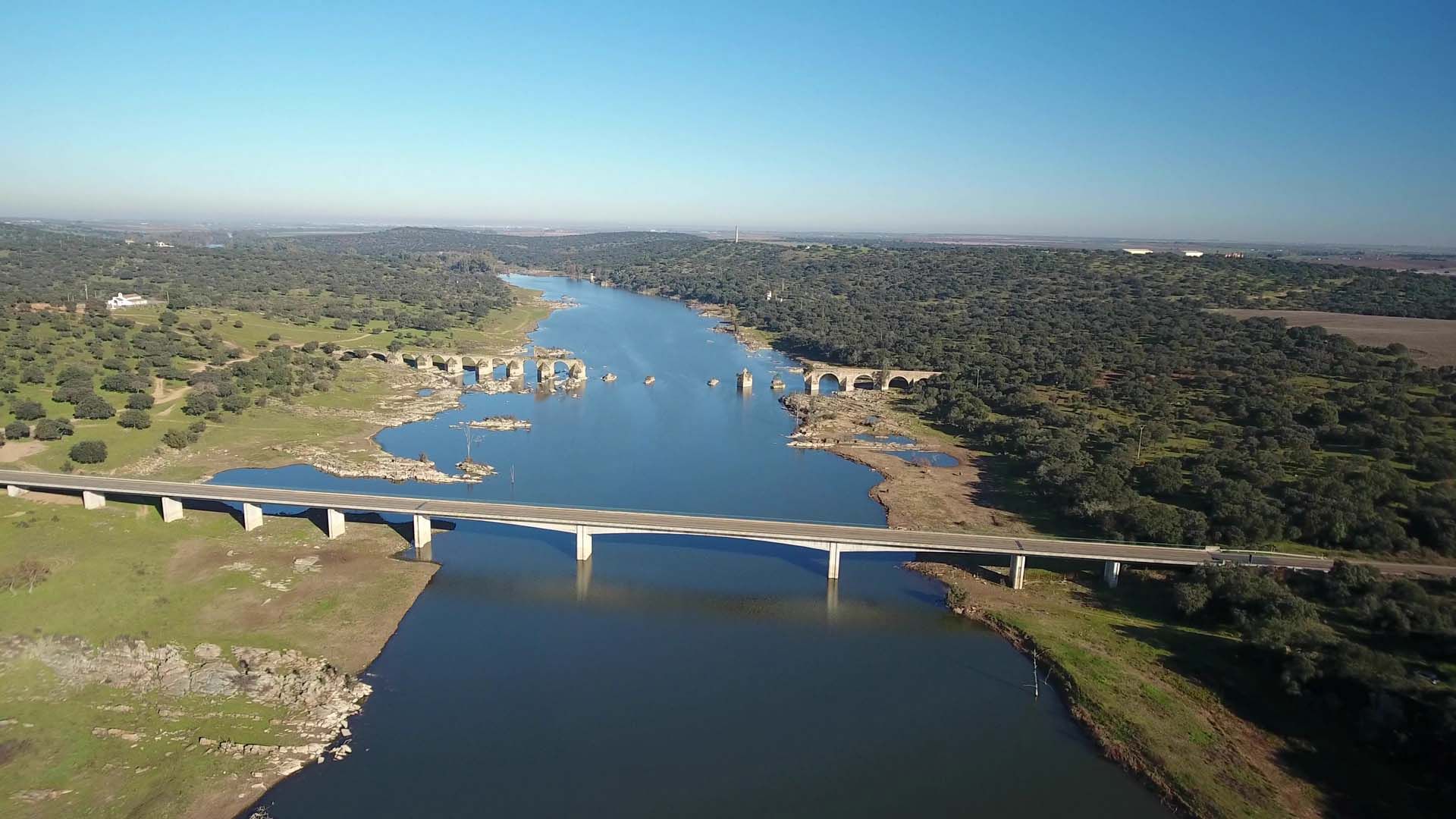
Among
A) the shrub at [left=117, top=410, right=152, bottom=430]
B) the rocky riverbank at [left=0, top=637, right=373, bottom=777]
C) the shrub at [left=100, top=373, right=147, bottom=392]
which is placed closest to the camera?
the rocky riverbank at [left=0, top=637, right=373, bottom=777]

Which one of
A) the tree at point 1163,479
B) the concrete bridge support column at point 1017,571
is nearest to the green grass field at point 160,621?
the concrete bridge support column at point 1017,571

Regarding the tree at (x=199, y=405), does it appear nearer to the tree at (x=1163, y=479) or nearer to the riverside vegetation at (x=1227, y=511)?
the riverside vegetation at (x=1227, y=511)

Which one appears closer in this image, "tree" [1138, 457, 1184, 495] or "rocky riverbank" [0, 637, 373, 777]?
"rocky riverbank" [0, 637, 373, 777]

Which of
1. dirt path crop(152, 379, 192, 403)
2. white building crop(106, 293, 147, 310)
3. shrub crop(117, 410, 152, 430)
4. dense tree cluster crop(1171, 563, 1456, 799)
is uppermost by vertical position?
white building crop(106, 293, 147, 310)

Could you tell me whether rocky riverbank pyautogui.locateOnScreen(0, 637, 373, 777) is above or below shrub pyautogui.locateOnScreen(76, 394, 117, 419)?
below

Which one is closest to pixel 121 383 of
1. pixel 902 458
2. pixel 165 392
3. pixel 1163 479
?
pixel 165 392

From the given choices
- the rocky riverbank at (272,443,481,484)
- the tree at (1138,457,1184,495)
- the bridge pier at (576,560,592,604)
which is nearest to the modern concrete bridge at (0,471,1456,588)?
the bridge pier at (576,560,592,604)

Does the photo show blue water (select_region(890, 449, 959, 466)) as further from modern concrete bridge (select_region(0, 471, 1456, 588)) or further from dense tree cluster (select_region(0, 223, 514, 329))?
dense tree cluster (select_region(0, 223, 514, 329))
